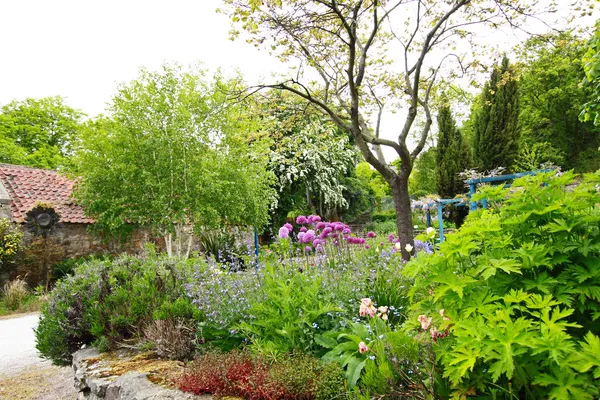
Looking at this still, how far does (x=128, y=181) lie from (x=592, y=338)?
10.9 m

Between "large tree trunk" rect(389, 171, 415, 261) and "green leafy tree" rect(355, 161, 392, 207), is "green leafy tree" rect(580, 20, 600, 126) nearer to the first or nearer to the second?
"large tree trunk" rect(389, 171, 415, 261)

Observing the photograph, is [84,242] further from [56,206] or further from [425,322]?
[425,322]

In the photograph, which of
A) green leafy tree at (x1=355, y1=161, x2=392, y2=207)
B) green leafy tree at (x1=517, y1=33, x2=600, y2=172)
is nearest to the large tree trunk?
green leafy tree at (x1=517, y1=33, x2=600, y2=172)

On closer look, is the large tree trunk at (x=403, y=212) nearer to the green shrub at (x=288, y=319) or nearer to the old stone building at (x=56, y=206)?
the green shrub at (x=288, y=319)

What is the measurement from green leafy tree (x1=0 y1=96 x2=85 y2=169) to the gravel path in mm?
18945

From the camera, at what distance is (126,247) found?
43.9ft

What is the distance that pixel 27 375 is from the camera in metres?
4.94

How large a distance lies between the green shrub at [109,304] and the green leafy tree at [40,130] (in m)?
21.9

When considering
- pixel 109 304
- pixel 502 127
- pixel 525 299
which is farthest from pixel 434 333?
pixel 502 127

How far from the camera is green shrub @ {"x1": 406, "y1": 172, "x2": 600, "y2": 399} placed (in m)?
1.31

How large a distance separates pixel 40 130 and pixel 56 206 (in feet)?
54.9

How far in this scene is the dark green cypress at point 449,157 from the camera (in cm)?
1706

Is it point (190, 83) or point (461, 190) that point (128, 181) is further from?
point (461, 190)

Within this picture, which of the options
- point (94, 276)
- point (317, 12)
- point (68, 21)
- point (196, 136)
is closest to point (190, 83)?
point (196, 136)
